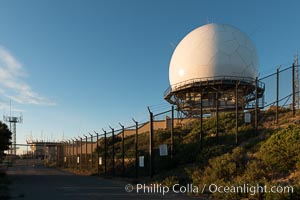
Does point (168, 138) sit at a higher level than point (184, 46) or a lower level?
lower

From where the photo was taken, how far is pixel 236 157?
43.4 feet

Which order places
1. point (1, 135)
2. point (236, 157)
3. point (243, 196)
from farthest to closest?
point (1, 135) → point (236, 157) → point (243, 196)

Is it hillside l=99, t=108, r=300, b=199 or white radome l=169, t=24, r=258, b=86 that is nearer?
hillside l=99, t=108, r=300, b=199

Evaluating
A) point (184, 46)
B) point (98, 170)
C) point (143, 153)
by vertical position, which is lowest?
point (98, 170)

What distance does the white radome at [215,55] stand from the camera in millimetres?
35969

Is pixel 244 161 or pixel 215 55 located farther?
pixel 215 55

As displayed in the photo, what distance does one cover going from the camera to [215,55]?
118ft

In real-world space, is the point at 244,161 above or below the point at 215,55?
below

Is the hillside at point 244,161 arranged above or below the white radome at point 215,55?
below

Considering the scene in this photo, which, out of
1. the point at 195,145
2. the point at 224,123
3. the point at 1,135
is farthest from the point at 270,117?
the point at 1,135

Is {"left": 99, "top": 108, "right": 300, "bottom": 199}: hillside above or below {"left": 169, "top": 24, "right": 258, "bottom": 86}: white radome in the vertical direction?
below

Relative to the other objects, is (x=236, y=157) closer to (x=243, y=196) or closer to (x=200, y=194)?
(x=200, y=194)

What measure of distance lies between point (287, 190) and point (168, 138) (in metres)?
15.2

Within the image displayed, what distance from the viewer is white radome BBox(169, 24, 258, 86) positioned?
3597cm
